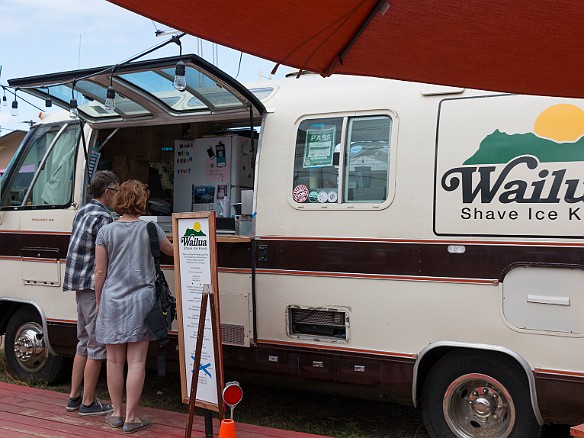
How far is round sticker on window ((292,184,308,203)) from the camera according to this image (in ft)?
18.1

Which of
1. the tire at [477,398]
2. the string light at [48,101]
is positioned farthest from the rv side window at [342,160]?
the string light at [48,101]

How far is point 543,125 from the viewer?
Result: 4691mm

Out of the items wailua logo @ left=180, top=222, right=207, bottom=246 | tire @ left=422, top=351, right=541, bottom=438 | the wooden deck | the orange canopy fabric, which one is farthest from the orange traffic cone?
the orange canopy fabric

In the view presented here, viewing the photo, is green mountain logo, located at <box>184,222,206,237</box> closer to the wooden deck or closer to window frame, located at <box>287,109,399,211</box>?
window frame, located at <box>287,109,399,211</box>

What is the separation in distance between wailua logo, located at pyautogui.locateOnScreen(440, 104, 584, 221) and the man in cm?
278

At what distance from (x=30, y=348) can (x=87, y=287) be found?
6.38 ft

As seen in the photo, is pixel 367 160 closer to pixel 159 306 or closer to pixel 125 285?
pixel 159 306

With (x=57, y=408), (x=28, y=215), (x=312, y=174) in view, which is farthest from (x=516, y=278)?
(x=28, y=215)

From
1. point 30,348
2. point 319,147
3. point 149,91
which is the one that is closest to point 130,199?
point 149,91

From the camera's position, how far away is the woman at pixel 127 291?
5.10m

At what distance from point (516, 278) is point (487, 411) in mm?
987

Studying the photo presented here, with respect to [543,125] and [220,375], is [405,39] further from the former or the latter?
[220,375]

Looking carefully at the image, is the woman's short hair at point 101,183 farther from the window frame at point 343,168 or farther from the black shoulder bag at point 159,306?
the window frame at point 343,168

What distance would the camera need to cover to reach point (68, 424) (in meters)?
5.43
